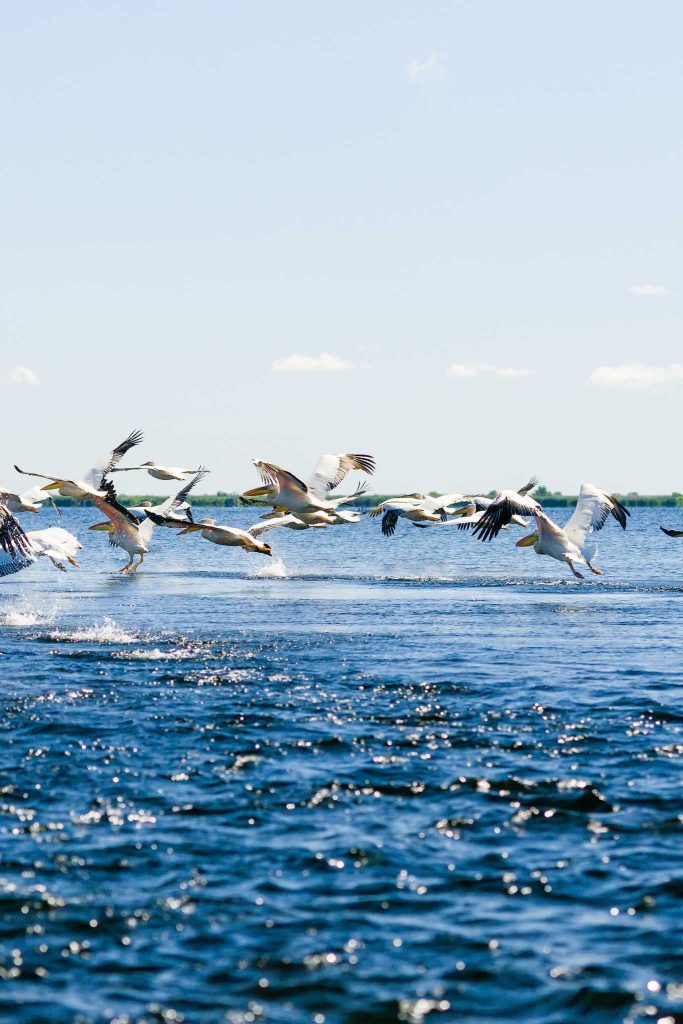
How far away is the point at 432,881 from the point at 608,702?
22.8 feet

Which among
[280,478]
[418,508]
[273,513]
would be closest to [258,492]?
[280,478]

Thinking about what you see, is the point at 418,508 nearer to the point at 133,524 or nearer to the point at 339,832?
the point at 133,524

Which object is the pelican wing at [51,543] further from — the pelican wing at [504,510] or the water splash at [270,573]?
the water splash at [270,573]

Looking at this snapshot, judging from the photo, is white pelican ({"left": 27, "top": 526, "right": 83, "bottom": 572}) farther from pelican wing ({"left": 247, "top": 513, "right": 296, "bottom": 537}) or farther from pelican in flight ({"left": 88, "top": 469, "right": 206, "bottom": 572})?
pelican wing ({"left": 247, "top": 513, "right": 296, "bottom": 537})

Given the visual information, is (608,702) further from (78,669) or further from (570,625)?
(570,625)

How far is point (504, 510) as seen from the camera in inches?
1077

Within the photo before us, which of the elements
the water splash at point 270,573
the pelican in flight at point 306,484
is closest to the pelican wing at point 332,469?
the pelican in flight at point 306,484

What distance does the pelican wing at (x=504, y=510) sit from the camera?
26.7 m

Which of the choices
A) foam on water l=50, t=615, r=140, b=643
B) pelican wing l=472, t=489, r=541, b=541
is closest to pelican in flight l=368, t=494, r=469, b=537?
pelican wing l=472, t=489, r=541, b=541

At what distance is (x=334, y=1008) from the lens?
22.1 feet

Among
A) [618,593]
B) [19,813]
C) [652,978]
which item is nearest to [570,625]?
[618,593]

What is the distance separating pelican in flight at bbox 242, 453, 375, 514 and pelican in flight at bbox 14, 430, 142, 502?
4160 millimetres

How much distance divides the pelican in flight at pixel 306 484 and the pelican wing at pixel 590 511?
500 centimetres

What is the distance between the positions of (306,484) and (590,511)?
6.76 meters
